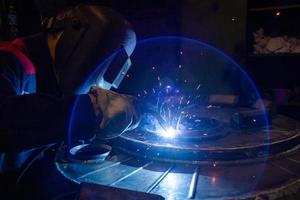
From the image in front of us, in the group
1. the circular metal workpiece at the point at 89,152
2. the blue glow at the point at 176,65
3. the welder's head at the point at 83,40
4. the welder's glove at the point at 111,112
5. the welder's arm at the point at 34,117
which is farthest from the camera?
the blue glow at the point at 176,65

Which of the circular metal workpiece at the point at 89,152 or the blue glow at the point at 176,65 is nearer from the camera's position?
the circular metal workpiece at the point at 89,152

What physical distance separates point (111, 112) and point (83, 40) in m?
0.42

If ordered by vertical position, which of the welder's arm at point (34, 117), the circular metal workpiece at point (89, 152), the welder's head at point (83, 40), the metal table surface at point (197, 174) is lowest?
the metal table surface at point (197, 174)

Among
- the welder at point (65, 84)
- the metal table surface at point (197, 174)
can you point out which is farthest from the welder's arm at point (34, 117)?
the metal table surface at point (197, 174)

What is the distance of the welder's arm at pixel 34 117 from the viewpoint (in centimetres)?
125

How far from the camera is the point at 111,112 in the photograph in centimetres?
138

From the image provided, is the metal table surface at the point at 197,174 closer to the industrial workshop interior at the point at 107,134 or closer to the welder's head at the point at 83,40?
the industrial workshop interior at the point at 107,134

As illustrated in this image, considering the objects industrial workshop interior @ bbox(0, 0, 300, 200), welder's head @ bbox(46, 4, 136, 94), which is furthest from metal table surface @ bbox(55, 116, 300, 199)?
welder's head @ bbox(46, 4, 136, 94)

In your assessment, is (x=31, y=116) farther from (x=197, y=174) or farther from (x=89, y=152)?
(x=197, y=174)

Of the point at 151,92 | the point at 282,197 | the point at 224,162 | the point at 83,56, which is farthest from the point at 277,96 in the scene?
the point at 83,56

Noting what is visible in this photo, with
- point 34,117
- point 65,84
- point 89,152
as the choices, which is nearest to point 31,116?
point 34,117

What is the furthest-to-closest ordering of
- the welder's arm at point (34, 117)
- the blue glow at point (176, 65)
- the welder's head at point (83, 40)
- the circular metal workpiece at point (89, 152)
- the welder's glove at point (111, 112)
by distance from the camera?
A: the blue glow at point (176, 65) < the circular metal workpiece at point (89, 152) < the welder's head at point (83, 40) < the welder's glove at point (111, 112) < the welder's arm at point (34, 117)

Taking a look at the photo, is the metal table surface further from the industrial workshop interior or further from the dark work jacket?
the dark work jacket

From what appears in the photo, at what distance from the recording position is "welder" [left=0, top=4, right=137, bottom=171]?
1.28 m
